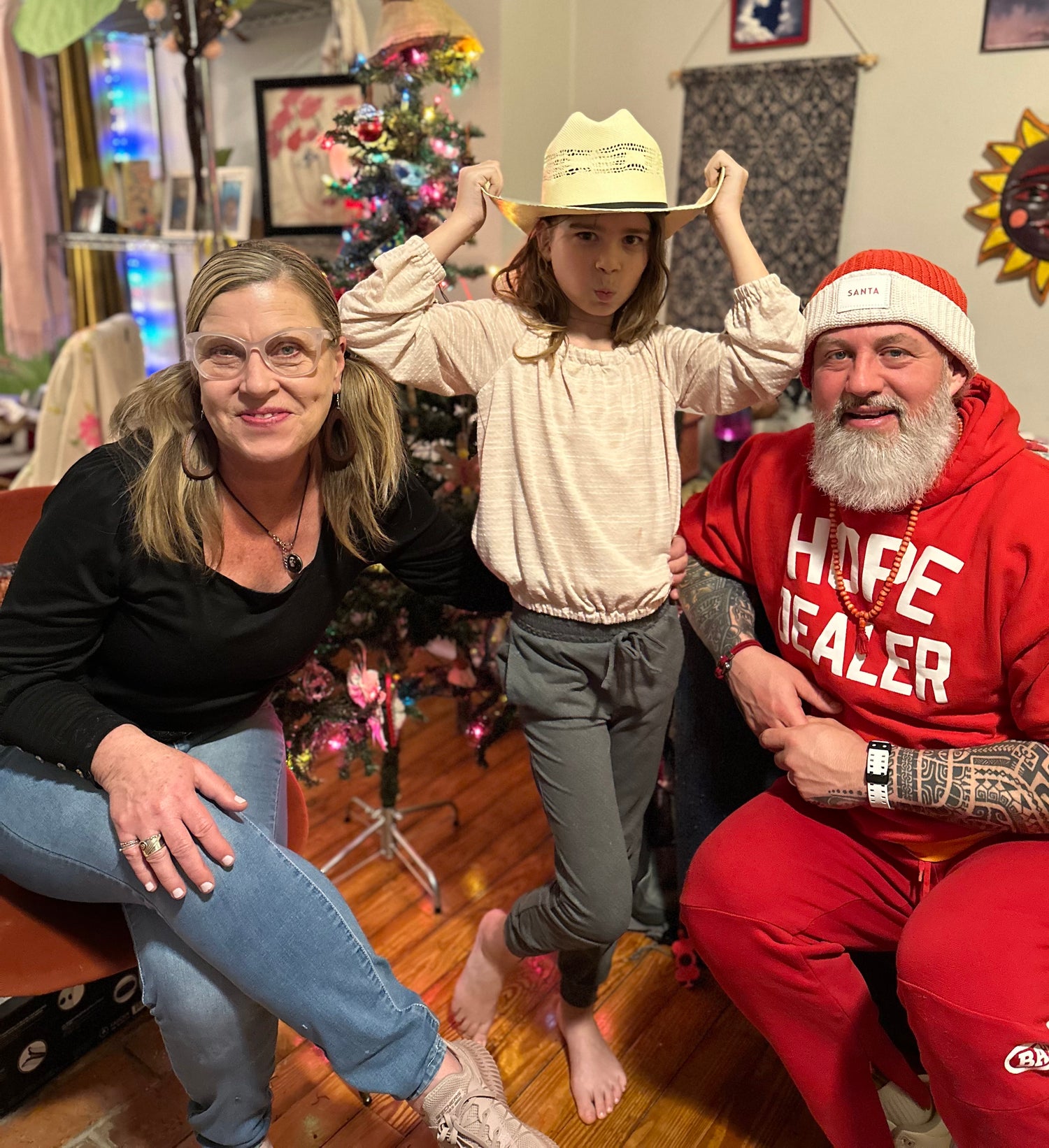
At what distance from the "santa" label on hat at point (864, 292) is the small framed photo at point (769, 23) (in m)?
2.46

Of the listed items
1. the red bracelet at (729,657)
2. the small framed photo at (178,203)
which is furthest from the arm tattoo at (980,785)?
the small framed photo at (178,203)

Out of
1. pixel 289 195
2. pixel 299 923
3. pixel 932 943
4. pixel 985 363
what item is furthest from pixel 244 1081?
pixel 289 195

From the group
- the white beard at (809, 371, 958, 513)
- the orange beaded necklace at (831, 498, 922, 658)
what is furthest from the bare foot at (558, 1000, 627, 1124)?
the white beard at (809, 371, 958, 513)

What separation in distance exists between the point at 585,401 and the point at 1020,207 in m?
2.40

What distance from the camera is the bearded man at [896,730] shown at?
4.05 feet

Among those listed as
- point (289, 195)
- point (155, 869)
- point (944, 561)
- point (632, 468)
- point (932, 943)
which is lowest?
point (932, 943)

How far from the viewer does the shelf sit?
11.9 ft

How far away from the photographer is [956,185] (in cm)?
313

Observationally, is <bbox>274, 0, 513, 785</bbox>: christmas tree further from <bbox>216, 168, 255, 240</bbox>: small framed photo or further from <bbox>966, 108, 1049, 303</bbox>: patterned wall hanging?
<bbox>966, 108, 1049, 303</bbox>: patterned wall hanging

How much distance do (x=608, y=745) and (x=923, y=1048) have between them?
57 cm

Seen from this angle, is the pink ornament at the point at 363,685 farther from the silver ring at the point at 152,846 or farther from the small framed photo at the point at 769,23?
the small framed photo at the point at 769,23

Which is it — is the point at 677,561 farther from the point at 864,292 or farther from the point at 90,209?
the point at 90,209

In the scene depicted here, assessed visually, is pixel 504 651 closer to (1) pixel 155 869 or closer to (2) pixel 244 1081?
(1) pixel 155 869

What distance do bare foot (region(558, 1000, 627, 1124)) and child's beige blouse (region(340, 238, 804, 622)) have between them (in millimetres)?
774
